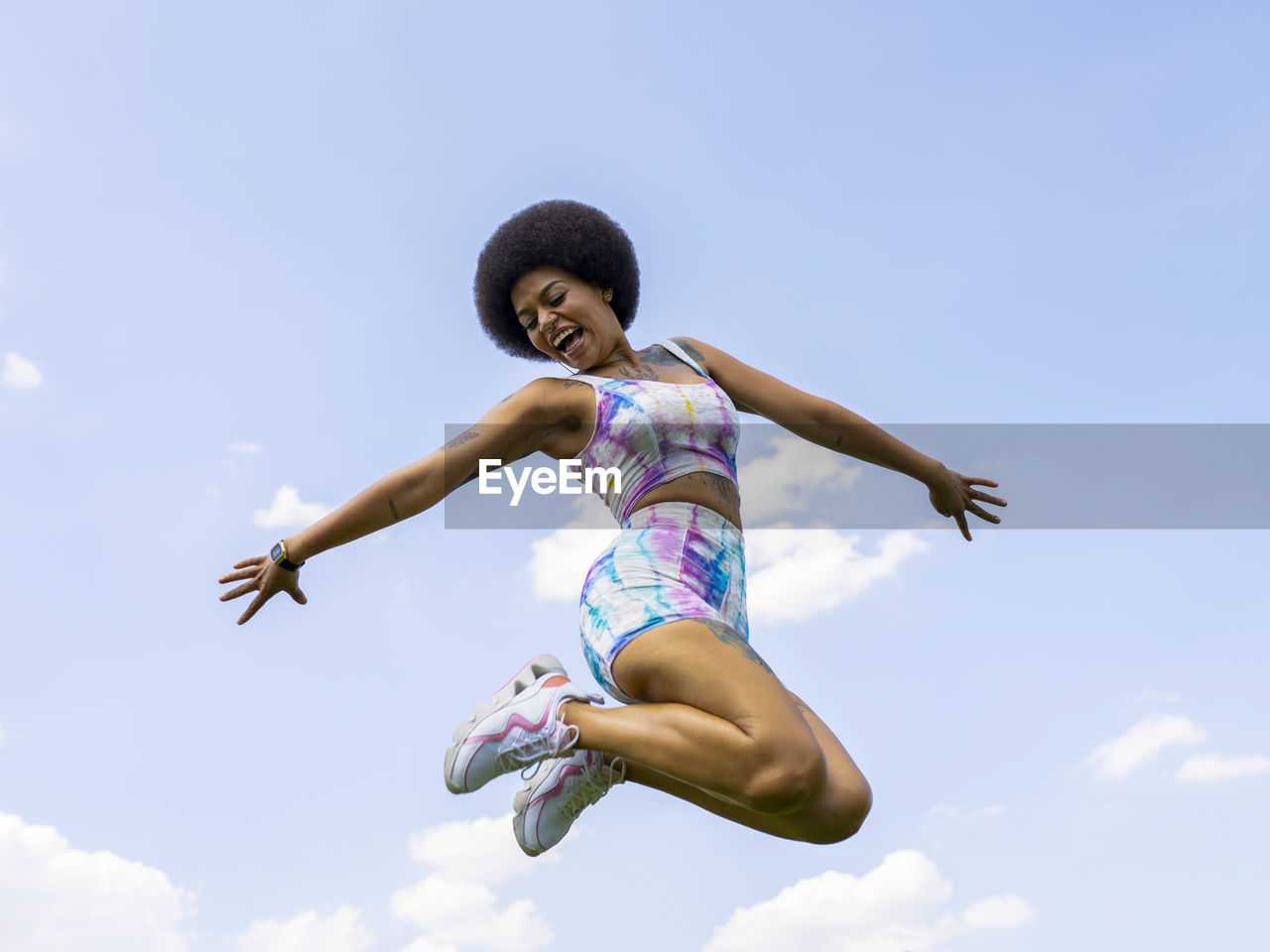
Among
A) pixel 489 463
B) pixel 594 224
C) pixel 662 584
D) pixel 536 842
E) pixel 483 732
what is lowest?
pixel 536 842

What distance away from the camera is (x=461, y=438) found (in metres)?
3.68

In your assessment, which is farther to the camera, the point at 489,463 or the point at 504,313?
the point at 504,313

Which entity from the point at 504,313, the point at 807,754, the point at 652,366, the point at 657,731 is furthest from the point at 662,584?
the point at 504,313

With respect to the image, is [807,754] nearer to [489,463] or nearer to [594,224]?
[489,463]

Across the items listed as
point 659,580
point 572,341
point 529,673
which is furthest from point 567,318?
point 529,673

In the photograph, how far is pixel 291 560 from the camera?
140 inches

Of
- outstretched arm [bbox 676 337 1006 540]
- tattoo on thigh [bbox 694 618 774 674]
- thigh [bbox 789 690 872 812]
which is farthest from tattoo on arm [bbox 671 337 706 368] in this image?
thigh [bbox 789 690 872 812]

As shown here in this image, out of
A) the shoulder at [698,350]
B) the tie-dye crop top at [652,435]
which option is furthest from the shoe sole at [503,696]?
the shoulder at [698,350]

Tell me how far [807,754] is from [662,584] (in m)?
0.73

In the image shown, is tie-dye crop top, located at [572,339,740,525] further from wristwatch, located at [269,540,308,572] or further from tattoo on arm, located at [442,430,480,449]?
wristwatch, located at [269,540,308,572]

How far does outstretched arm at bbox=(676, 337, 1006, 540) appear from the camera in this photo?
14.4ft

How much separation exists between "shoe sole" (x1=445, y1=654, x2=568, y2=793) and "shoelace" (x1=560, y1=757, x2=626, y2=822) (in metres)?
0.35

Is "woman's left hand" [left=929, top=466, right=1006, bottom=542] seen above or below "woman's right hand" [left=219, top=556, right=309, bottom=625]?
above

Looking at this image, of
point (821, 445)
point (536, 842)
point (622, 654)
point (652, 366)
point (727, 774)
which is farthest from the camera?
point (821, 445)
